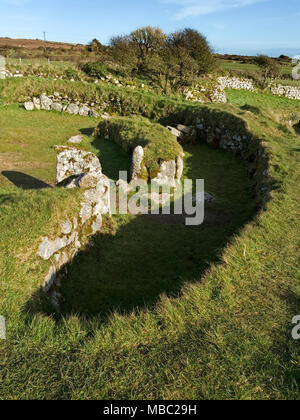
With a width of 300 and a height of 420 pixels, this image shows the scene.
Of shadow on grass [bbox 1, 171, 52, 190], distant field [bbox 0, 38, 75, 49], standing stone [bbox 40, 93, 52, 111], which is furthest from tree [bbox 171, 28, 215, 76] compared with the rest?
distant field [bbox 0, 38, 75, 49]

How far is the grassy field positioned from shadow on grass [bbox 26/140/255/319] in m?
0.04

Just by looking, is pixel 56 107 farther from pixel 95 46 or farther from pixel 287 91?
pixel 95 46

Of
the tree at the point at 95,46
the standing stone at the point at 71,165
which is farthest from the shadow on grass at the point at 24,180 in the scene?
the tree at the point at 95,46

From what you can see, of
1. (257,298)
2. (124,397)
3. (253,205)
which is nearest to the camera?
(124,397)

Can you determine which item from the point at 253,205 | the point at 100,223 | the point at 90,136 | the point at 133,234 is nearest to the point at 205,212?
the point at 253,205

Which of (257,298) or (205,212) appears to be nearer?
(257,298)

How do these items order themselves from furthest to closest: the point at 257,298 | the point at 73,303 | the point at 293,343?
the point at 73,303 < the point at 257,298 < the point at 293,343

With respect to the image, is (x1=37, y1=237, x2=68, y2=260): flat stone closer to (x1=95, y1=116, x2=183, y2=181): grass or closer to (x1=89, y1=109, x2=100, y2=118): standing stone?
(x1=95, y1=116, x2=183, y2=181): grass

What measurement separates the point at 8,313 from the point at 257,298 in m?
4.90

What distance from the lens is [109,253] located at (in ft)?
30.2

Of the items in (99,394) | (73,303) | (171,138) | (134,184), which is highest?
(171,138)

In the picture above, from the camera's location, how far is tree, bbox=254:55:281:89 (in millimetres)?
48000

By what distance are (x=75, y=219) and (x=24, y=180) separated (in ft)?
22.5

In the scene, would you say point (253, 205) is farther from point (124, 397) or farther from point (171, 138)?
point (124, 397)
